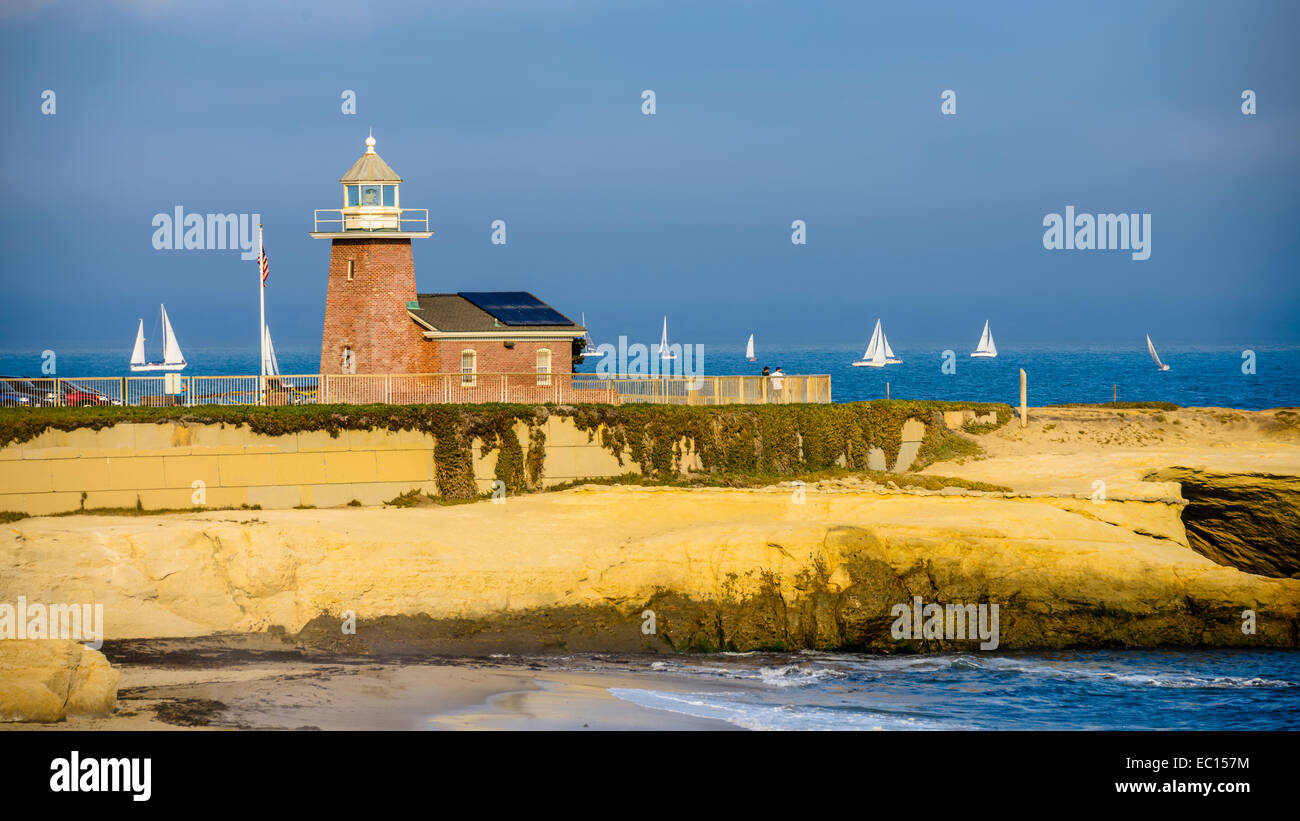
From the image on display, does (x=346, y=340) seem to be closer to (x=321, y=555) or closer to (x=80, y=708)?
(x=321, y=555)

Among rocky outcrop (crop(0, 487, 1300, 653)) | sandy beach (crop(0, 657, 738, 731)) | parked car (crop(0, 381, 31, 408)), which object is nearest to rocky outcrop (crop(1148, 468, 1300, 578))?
rocky outcrop (crop(0, 487, 1300, 653))

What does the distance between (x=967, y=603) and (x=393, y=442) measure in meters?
15.6

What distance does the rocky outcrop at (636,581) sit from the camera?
2605 centimetres

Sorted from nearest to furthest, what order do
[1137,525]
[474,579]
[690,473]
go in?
[474,579] < [1137,525] < [690,473]

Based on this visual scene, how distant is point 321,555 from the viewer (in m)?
27.3

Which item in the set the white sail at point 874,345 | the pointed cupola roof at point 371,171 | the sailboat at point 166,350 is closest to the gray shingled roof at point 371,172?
the pointed cupola roof at point 371,171

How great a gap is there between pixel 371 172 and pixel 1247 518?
2775 centimetres

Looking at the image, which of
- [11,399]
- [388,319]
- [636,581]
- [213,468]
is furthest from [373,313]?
[636,581]

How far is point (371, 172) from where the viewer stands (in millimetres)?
40281

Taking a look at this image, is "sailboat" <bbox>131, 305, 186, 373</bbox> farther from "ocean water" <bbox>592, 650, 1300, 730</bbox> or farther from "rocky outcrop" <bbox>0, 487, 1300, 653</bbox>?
"ocean water" <bbox>592, 650, 1300, 730</bbox>

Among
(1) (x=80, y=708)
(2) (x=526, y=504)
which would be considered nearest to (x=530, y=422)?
(2) (x=526, y=504)

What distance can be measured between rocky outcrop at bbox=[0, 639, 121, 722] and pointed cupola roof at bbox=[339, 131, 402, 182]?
24105mm

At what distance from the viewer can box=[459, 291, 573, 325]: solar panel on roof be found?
4097 centimetres
